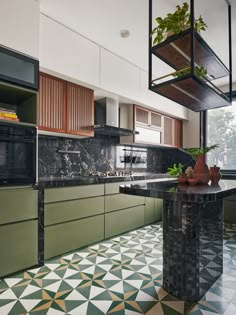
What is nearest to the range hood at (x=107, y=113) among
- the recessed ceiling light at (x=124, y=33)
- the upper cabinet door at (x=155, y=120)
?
the recessed ceiling light at (x=124, y=33)

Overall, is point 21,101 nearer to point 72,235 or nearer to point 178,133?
point 72,235

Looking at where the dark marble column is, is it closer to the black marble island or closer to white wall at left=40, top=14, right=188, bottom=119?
the black marble island

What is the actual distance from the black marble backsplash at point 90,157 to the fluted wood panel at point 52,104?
0.45 m

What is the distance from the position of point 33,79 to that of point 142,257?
219 centimetres

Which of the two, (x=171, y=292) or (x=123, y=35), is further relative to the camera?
(x=123, y=35)

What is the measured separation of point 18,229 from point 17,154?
0.69 meters

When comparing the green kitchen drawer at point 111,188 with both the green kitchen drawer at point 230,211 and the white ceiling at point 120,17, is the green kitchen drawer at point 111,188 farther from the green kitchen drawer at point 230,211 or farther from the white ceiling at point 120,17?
the green kitchen drawer at point 230,211

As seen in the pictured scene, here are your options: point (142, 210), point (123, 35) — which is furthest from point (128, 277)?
point (123, 35)

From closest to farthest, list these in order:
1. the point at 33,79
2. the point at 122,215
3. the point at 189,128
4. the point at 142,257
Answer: the point at 33,79
the point at 142,257
the point at 122,215
the point at 189,128

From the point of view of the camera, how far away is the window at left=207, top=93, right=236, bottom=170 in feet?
15.3

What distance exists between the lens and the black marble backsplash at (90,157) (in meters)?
3.11

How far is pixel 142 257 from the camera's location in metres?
2.52

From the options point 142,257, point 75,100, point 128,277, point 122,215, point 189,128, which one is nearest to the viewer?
point 128,277

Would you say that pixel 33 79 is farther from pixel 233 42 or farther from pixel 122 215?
pixel 233 42
